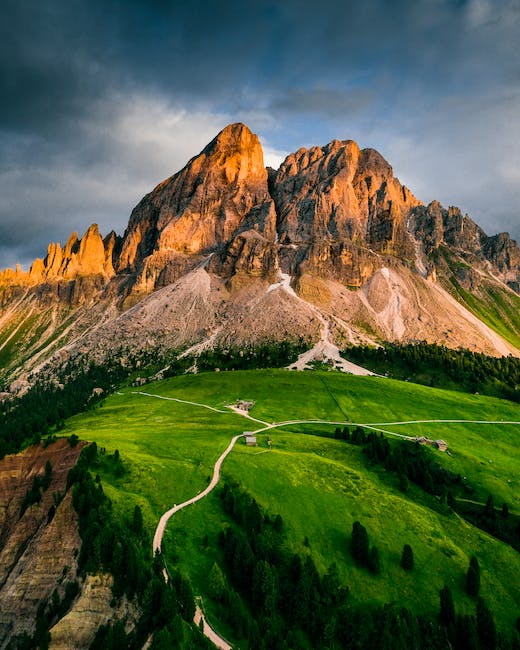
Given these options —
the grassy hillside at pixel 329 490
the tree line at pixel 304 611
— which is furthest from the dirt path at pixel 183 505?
the tree line at pixel 304 611

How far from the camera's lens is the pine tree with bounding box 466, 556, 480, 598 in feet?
191

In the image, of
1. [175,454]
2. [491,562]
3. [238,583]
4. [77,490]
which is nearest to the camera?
[238,583]

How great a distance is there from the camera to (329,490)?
245 ft

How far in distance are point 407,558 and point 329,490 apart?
55.2 feet

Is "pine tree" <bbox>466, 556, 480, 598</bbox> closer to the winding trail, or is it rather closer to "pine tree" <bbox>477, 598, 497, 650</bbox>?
"pine tree" <bbox>477, 598, 497, 650</bbox>

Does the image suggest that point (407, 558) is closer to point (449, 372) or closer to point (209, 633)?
point (209, 633)

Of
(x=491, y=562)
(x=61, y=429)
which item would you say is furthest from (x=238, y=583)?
(x=61, y=429)

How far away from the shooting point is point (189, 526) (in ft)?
192

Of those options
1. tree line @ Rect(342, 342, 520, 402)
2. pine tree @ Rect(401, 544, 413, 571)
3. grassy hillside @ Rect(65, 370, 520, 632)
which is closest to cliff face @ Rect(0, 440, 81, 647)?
grassy hillside @ Rect(65, 370, 520, 632)

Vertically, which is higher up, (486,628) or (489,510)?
(489,510)

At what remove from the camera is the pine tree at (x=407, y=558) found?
60375mm

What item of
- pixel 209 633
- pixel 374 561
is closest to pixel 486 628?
pixel 374 561

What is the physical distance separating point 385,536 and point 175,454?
126ft

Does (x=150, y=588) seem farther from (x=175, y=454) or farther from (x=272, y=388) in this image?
(x=272, y=388)
